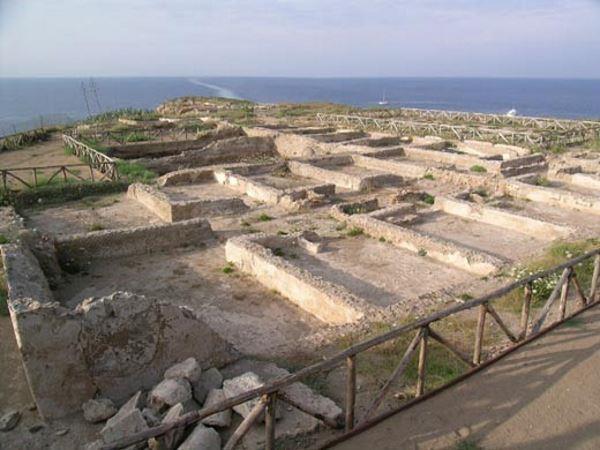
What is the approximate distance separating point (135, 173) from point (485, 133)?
18884mm

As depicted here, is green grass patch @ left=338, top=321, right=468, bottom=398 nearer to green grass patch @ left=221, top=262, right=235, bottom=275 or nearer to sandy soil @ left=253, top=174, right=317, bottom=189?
green grass patch @ left=221, top=262, right=235, bottom=275

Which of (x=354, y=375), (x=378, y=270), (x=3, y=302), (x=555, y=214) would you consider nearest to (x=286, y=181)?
(x=378, y=270)

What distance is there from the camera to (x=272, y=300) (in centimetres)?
966

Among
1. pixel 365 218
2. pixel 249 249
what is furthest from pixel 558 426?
pixel 365 218

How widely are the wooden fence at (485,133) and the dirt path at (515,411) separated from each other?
20.9 metres

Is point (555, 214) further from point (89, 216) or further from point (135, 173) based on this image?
point (135, 173)

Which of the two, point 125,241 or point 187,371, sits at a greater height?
point 187,371

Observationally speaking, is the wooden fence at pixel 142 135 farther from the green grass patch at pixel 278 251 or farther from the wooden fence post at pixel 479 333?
the wooden fence post at pixel 479 333

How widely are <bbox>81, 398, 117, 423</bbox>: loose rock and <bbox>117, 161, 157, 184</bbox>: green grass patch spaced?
46.0 feet

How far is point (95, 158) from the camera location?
22688mm

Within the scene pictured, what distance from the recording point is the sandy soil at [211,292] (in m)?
8.38

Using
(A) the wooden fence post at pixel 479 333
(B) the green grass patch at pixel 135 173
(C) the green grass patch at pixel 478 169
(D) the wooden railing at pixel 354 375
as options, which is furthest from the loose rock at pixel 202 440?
(C) the green grass patch at pixel 478 169

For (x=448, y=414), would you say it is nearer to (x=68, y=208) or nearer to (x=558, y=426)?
(x=558, y=426)

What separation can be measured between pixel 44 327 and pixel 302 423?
3066 mm
